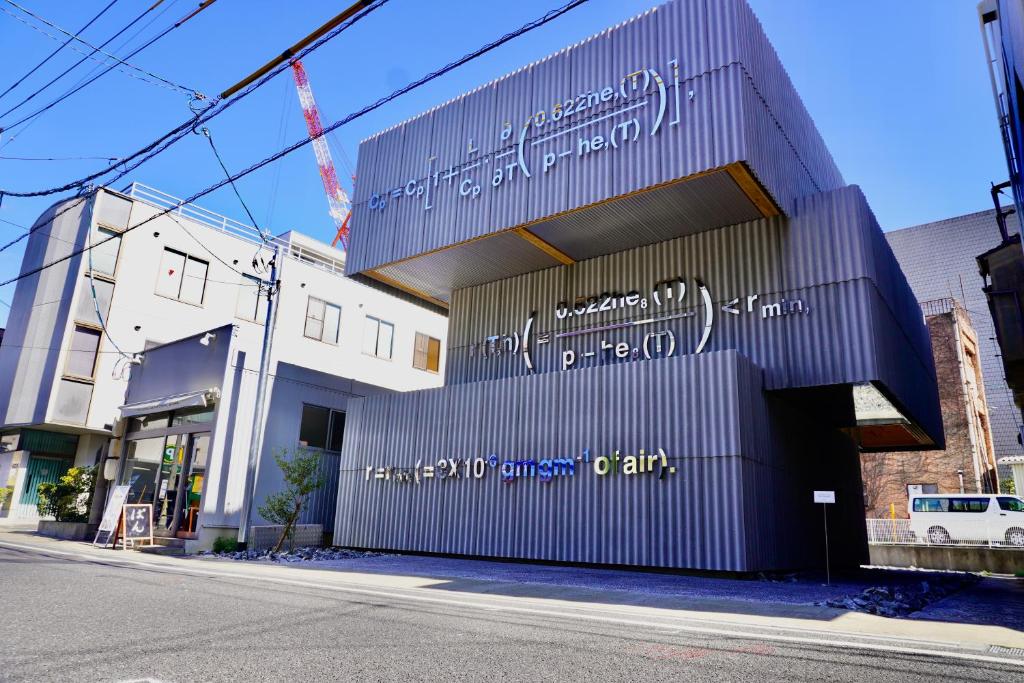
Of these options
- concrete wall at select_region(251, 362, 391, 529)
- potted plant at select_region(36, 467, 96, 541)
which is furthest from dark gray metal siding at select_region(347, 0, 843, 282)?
potted plant at select_region(36, 467, 96, 541)

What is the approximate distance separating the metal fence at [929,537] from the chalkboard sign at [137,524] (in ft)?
76.9

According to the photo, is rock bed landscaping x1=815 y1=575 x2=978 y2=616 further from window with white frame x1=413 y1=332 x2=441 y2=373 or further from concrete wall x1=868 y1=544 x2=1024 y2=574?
window with white frame x1=413 y1=332 x2=441 y2=373

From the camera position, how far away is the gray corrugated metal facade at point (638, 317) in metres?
13.8

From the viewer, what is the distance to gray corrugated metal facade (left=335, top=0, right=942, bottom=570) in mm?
13758

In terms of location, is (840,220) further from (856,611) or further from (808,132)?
(856,611)

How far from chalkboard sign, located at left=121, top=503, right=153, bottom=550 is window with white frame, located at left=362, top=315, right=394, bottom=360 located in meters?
13.8

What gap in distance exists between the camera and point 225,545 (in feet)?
54.4

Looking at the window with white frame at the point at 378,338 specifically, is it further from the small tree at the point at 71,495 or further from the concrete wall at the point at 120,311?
the small tree at the point at 71,495

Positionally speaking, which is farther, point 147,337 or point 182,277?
point 182,277

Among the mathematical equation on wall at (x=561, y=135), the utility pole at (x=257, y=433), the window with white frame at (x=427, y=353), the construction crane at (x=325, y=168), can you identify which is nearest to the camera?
the mathematical equation on wall at (x=561, y=135)

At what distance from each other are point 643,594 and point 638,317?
8.45 metres

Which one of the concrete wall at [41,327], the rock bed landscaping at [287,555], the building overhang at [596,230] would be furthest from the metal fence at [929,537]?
the concrete wall at [41,327]

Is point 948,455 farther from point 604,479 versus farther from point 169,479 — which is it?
point 169,479

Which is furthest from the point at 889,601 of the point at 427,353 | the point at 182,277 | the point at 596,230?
the point at 182,277
